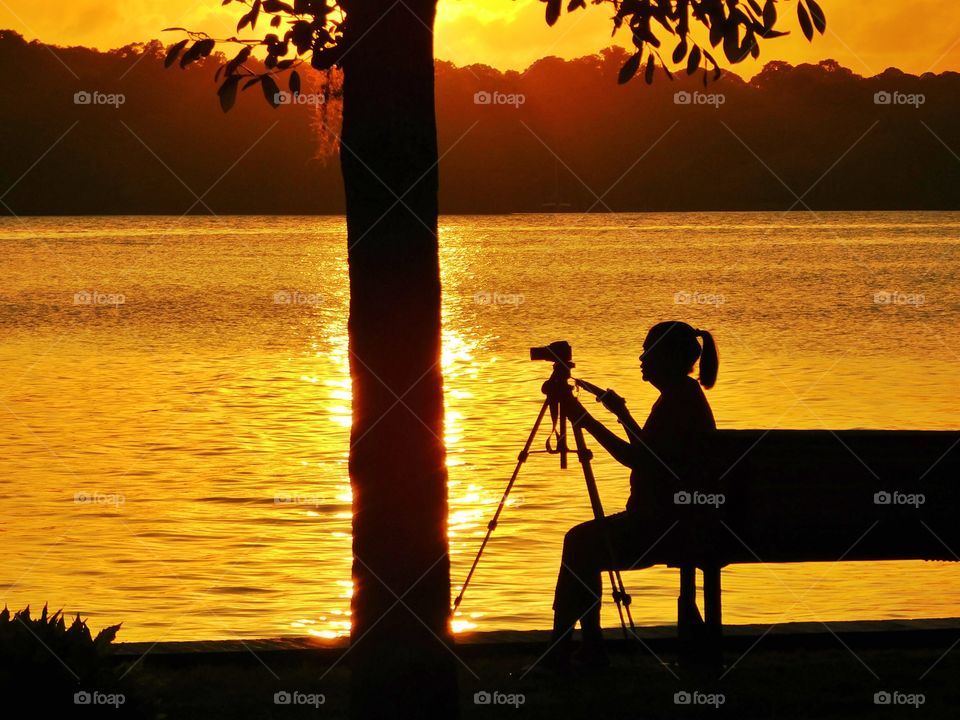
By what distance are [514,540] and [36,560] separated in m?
3.45

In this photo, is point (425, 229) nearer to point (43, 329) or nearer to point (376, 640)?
point (376, 640)

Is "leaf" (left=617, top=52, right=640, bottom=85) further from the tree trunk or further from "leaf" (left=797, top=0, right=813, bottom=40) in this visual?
the tree trunk

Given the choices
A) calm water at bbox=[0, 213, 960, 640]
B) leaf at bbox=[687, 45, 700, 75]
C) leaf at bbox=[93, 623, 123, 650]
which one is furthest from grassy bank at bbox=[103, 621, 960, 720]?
leaf at bbox=[687, 45, 700, 75]

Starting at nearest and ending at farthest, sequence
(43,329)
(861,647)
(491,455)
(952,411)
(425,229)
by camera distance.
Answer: (425,229)
(861,647)
(491,455)
(952,411)
(43,329)

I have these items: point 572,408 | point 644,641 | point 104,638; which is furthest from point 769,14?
point 104,638

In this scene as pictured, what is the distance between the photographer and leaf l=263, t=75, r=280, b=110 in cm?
664

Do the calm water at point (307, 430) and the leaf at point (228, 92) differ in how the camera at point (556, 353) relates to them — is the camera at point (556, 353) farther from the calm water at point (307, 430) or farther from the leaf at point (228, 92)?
the calm water at point (307, 430)

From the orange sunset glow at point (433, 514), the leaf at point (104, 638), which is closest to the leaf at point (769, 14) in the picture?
the orange sunset glow at point (433, 514)

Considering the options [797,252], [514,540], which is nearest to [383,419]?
[514,540]

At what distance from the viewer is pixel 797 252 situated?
112312 mm

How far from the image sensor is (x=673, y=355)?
684 cm

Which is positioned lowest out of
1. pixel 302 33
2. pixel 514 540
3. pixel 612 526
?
pixel 514 540

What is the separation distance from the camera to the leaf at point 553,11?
6.47 m

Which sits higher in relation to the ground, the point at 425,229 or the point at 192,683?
the point at 425,229
